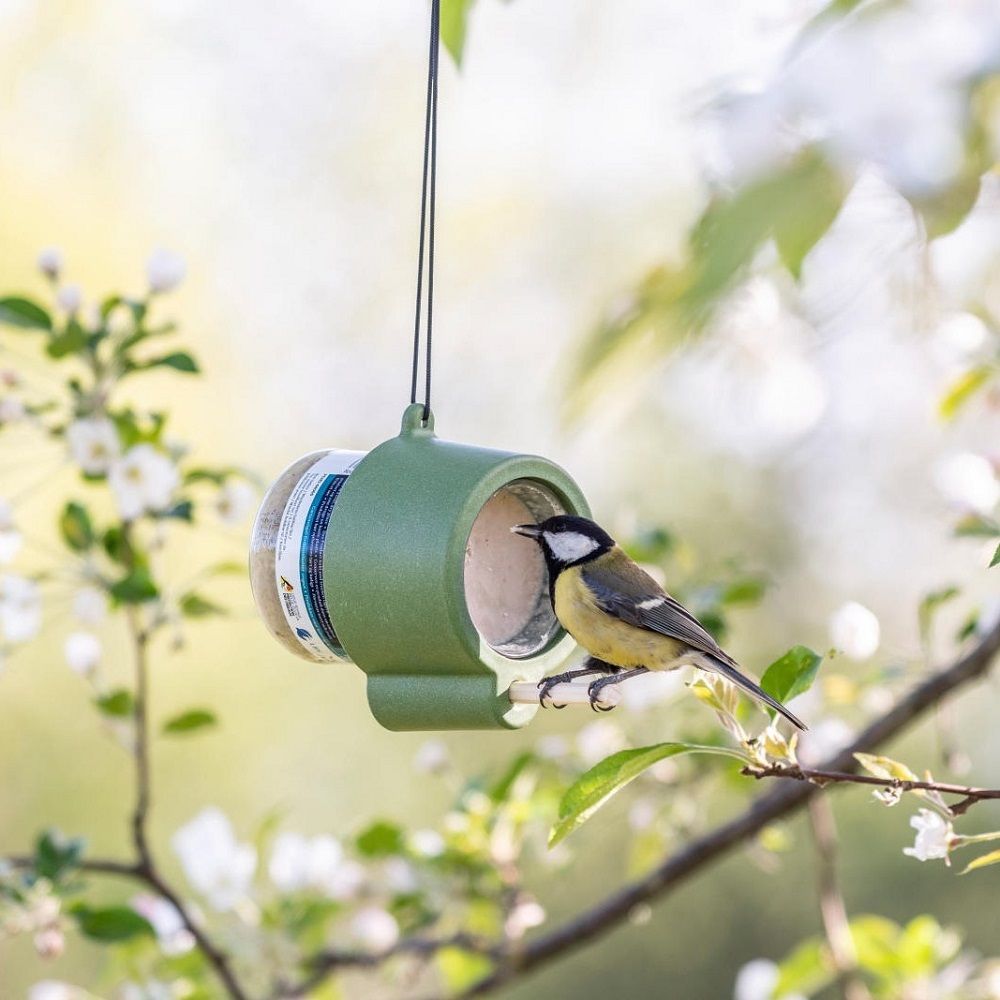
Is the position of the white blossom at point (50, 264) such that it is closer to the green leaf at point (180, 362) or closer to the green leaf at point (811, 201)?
the green leaf at point (180, 362)

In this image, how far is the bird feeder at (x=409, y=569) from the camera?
1.61 metres

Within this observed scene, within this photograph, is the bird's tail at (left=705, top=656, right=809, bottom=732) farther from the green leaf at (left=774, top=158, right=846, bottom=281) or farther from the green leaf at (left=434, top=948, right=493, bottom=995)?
the green leaf at (left=434, top=948, right=493, bottom=995)

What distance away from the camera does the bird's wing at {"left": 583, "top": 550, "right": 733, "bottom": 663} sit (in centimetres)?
180

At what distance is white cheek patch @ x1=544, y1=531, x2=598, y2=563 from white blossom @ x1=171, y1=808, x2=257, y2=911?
1.09 metres

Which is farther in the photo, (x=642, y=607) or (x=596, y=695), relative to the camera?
(x=642, y=607)

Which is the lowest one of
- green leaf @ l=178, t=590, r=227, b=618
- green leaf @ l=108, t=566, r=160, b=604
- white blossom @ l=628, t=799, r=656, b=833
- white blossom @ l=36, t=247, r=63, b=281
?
white blossom @ l=628, t=799, r=656, b=833

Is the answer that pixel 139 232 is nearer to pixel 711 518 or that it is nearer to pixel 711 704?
pixel 711 518

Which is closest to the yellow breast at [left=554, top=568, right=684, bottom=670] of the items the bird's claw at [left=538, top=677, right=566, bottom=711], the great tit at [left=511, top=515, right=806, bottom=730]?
the great tit at [left=511, top=515, right=806, bottom=730]

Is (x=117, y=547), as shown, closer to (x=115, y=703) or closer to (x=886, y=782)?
(x=115, y=703)

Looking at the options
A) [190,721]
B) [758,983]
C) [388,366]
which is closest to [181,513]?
[190,721]

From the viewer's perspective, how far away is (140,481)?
2.09 metres

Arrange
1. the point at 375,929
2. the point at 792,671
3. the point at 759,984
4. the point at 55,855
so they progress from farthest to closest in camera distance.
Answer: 1. the point at 759,984
2. the point at 375,929
3. the point at 55,855
4. the point at 792,671

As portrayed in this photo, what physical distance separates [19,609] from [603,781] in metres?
1.23

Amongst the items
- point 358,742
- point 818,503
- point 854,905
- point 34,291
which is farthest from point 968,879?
point 34,291
